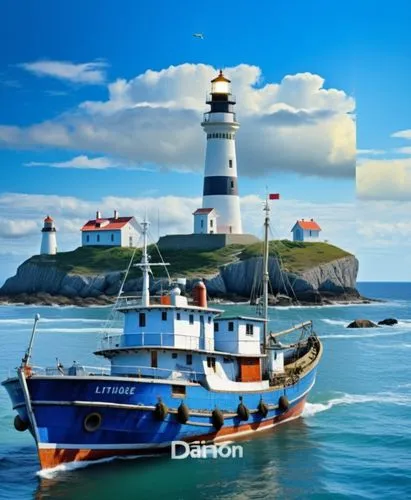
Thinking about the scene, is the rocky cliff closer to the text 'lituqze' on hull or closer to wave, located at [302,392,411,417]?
wave, located at [302,392,411,417]

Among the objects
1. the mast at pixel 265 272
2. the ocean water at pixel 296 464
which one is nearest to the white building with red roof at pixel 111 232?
the ocean water at pixel 296 464

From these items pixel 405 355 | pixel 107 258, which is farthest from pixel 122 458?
pixel 107 258

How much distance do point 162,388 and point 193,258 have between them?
86247 millimetres

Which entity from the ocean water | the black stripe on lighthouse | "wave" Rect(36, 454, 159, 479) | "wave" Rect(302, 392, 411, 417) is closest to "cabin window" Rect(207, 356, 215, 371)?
the ocean water

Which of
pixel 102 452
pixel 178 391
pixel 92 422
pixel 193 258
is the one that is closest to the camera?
pixel 92 422

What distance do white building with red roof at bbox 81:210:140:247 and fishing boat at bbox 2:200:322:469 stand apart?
303ft

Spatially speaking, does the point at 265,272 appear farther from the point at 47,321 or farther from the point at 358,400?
the point at 47,321

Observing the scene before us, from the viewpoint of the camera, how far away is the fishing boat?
24.8m

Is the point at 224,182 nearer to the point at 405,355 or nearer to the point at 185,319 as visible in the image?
the point at 405,355

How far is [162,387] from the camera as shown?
2625 centimetres

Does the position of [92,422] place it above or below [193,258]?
below

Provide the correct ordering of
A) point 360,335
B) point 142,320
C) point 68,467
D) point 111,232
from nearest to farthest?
point 68,467, point 142,320, point 360,335, point 111,232

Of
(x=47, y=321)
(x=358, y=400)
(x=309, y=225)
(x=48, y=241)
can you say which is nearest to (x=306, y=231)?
(x=309, y=225)

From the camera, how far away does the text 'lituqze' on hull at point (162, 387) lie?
24.8m
